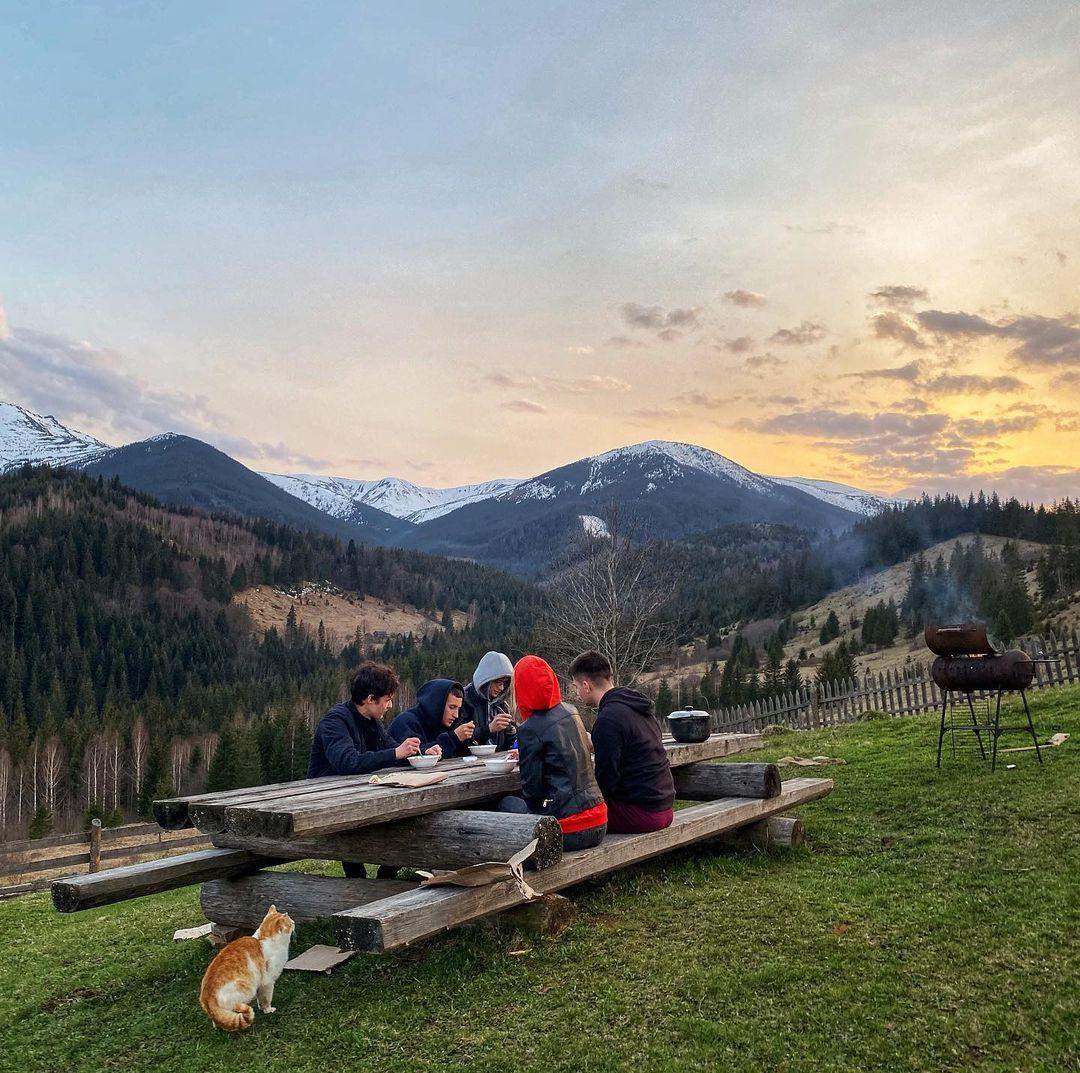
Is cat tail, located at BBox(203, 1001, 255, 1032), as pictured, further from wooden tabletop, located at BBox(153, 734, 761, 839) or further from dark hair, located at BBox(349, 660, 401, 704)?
dark hair, located at BBox(349, 660, 401, 704)

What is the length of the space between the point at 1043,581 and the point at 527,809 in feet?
261

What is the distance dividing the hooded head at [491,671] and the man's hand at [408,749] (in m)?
1.42

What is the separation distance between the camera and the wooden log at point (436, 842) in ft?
18.8

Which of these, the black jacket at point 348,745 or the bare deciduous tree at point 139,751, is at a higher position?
the black jacket at point 348,745

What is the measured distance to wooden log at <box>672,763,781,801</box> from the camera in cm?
843

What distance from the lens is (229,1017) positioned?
17.3ft

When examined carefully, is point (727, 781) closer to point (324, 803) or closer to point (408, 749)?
point (408, 749)

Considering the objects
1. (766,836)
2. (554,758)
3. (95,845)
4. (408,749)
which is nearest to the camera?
(554,758)

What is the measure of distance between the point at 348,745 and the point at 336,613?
156 meters

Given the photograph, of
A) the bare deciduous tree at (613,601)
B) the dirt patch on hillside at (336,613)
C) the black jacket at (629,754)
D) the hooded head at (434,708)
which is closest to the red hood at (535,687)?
the black jacket at (629,754)

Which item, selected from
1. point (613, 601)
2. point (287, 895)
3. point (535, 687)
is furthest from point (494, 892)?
point (613, 601)

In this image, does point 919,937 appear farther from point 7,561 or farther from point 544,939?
point 7,561

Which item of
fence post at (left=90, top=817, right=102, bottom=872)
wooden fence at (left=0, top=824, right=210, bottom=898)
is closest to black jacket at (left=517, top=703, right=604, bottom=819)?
wooden fence at (left=0, top=824, right=210, bottom=898)

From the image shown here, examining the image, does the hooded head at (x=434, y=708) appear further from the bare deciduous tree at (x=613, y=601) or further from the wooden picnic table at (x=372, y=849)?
the bare deciduous tree at (x=613, y=601)
